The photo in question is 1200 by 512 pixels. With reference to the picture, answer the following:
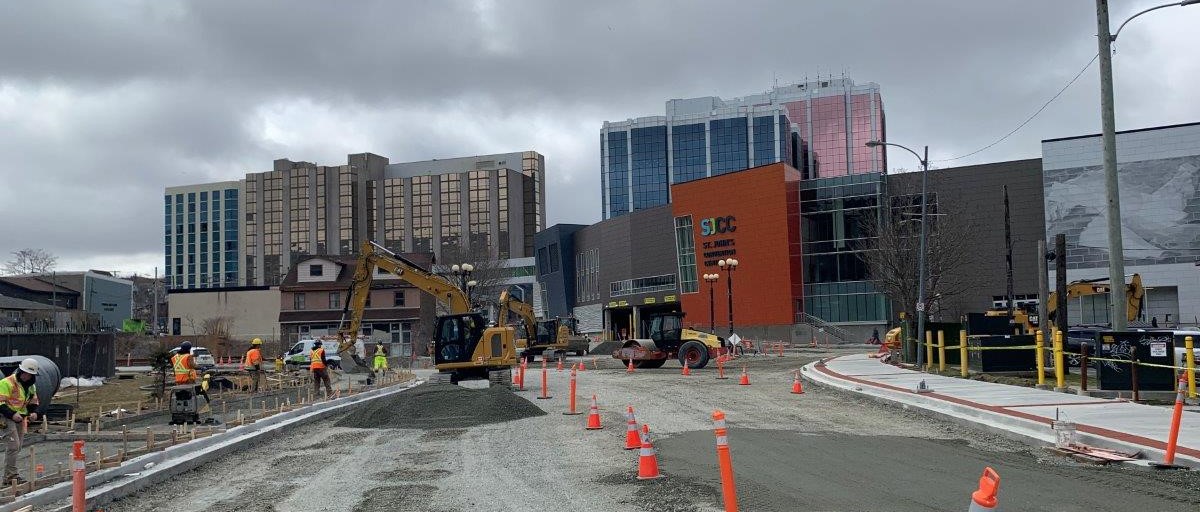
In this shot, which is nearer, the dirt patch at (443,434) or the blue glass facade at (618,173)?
the dirt patch at (443,434)

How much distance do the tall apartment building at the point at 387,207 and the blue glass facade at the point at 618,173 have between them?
78.9ft

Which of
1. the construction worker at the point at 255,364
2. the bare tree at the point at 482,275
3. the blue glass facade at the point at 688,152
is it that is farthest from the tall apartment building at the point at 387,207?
the construction worker at the point at 255,364

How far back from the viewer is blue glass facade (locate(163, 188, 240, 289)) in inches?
6471

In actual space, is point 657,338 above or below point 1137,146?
below

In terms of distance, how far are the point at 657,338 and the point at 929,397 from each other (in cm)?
2056

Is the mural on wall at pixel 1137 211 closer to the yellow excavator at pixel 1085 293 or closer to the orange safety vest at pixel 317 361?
the yellow excavator at pixel 1085 293

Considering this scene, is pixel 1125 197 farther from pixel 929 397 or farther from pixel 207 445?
pixel 207 445

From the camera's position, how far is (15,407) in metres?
11.6

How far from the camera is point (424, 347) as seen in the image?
69.8 meters

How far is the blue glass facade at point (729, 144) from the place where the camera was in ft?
509

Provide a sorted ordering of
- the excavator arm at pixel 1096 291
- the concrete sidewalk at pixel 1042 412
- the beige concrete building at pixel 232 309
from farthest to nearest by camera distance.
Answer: the beige concrete building at pixel 232 309 < the excavator arm at pixel 1096 291 < the concrete sidewalk at pixel 1042 412

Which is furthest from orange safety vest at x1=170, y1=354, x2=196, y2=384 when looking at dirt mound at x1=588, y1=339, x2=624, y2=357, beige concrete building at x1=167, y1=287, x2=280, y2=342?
beige concrete building at x1=167, y1=287, x2=280, y2=342

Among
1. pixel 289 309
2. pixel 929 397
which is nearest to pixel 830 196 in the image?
pixel 289 309

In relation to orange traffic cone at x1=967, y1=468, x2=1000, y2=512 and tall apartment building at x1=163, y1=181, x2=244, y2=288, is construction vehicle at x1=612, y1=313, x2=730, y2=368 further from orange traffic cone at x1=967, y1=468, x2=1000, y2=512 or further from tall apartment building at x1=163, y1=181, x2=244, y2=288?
tall apartment building at x1=163, y1=181, x2=244, y2=288
